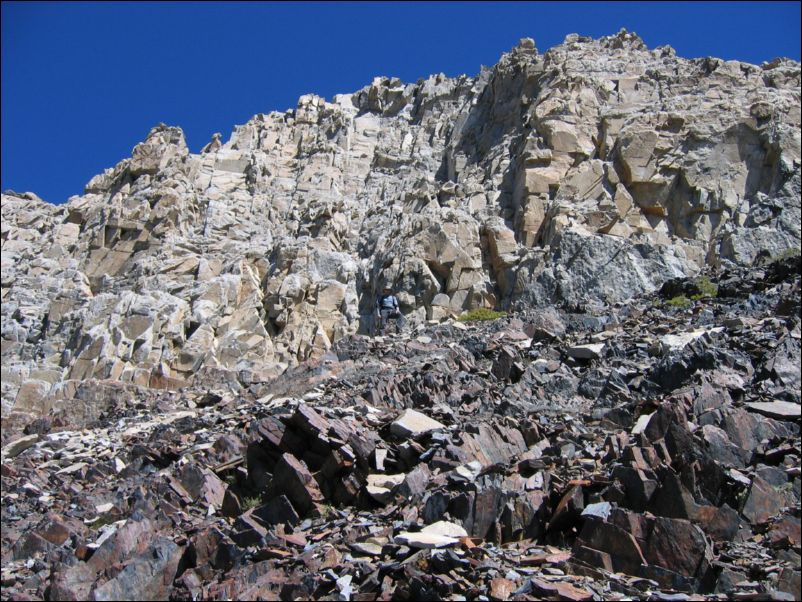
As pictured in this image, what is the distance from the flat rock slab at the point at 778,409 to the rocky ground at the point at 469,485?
7 centimetres

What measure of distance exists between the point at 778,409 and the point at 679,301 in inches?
584

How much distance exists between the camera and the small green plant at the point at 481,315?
3603 cm

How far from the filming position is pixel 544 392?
784 inches

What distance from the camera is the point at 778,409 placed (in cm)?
1477

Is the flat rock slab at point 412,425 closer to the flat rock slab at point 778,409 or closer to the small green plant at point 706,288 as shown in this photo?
the flat rock slab at point 778,409

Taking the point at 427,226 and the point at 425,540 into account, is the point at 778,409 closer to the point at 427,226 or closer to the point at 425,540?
the point at 425,540

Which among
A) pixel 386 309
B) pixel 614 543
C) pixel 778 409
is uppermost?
pixel 386 309

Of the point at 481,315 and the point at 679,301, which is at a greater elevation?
the point at 481,315

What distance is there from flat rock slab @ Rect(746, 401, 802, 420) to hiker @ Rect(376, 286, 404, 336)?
24.1 m

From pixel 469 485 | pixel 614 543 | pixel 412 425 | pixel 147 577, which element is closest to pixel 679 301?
pixel 412 425

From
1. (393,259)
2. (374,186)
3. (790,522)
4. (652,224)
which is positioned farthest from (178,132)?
(790,522)

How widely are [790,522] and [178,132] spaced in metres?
55.1

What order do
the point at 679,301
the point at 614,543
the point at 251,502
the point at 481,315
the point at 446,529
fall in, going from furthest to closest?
the point at 481,315
the point at 679,301
the point at 251,502
the point at 446,529
the point at 614,543

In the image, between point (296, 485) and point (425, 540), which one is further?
point (296, 485)
